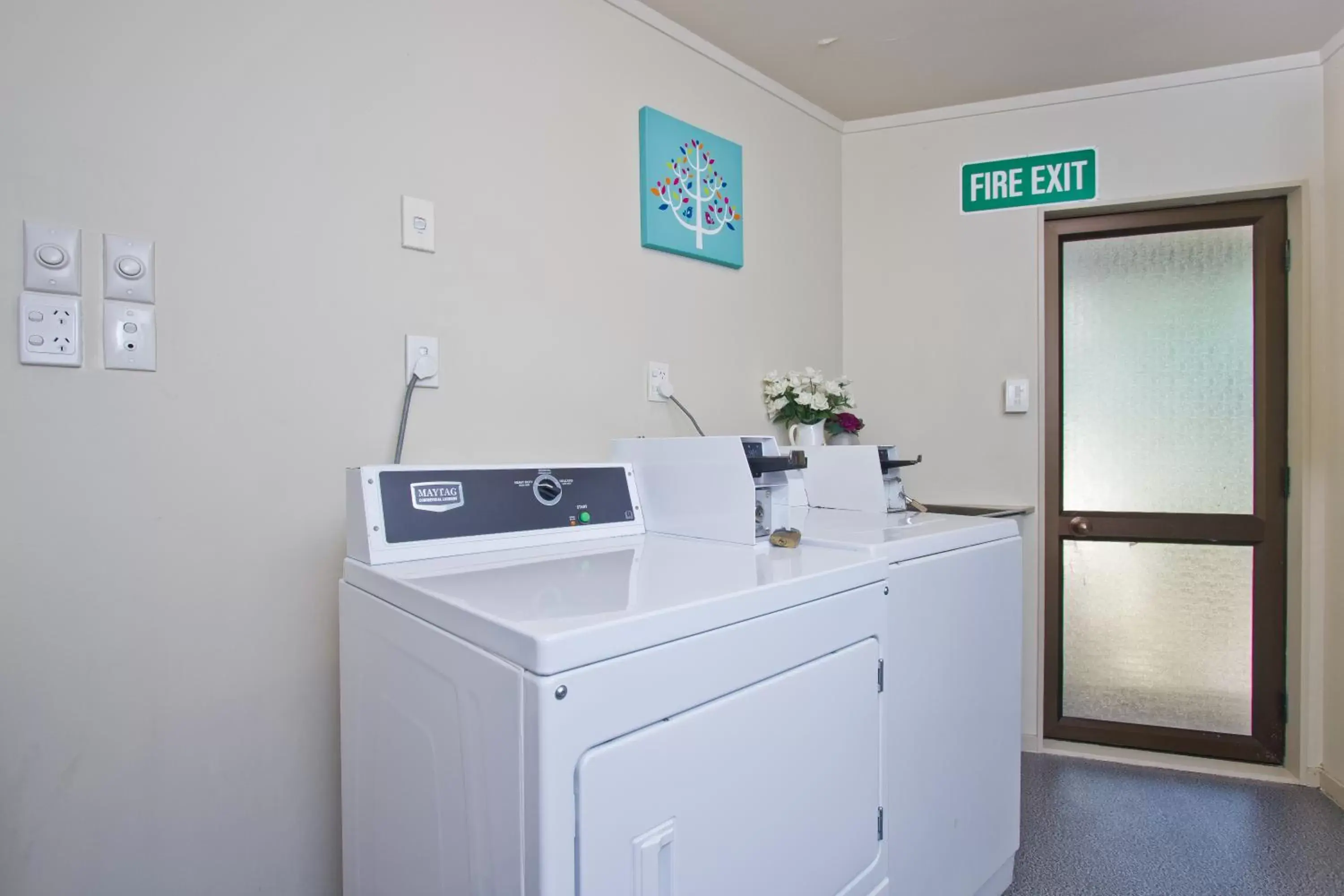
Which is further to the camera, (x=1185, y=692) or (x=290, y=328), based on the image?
(x=1185, y=692)

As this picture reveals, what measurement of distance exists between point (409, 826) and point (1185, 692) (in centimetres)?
284

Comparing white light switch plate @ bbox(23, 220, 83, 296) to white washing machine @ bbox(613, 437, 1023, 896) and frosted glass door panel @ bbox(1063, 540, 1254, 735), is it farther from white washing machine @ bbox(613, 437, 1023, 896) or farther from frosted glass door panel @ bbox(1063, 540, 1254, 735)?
frosted glass door panel @ bbox(1063, 540, 1254, 735)

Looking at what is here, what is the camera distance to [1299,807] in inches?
88.8

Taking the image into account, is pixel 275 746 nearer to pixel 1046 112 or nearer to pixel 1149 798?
pixel 1149 798

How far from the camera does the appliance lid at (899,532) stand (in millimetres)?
1388

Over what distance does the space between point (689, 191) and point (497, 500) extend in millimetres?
1302

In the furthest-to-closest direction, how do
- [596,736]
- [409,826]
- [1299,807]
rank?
[1299,807] < [409,826] < [596,736]

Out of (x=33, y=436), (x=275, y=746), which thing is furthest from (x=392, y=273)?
(x=275, y=746)

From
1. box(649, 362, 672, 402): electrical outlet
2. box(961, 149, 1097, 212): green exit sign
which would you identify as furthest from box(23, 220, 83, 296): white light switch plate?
box(961, 149, 1097, 212): green exit sign

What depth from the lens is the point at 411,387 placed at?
5.10 feet

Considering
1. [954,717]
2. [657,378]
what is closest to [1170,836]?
[954,717]

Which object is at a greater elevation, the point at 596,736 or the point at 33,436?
the point at 33,436

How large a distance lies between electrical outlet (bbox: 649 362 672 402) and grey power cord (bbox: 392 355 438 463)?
70 centimetres

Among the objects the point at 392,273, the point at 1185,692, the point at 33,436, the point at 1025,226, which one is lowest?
the point at 1185,692
